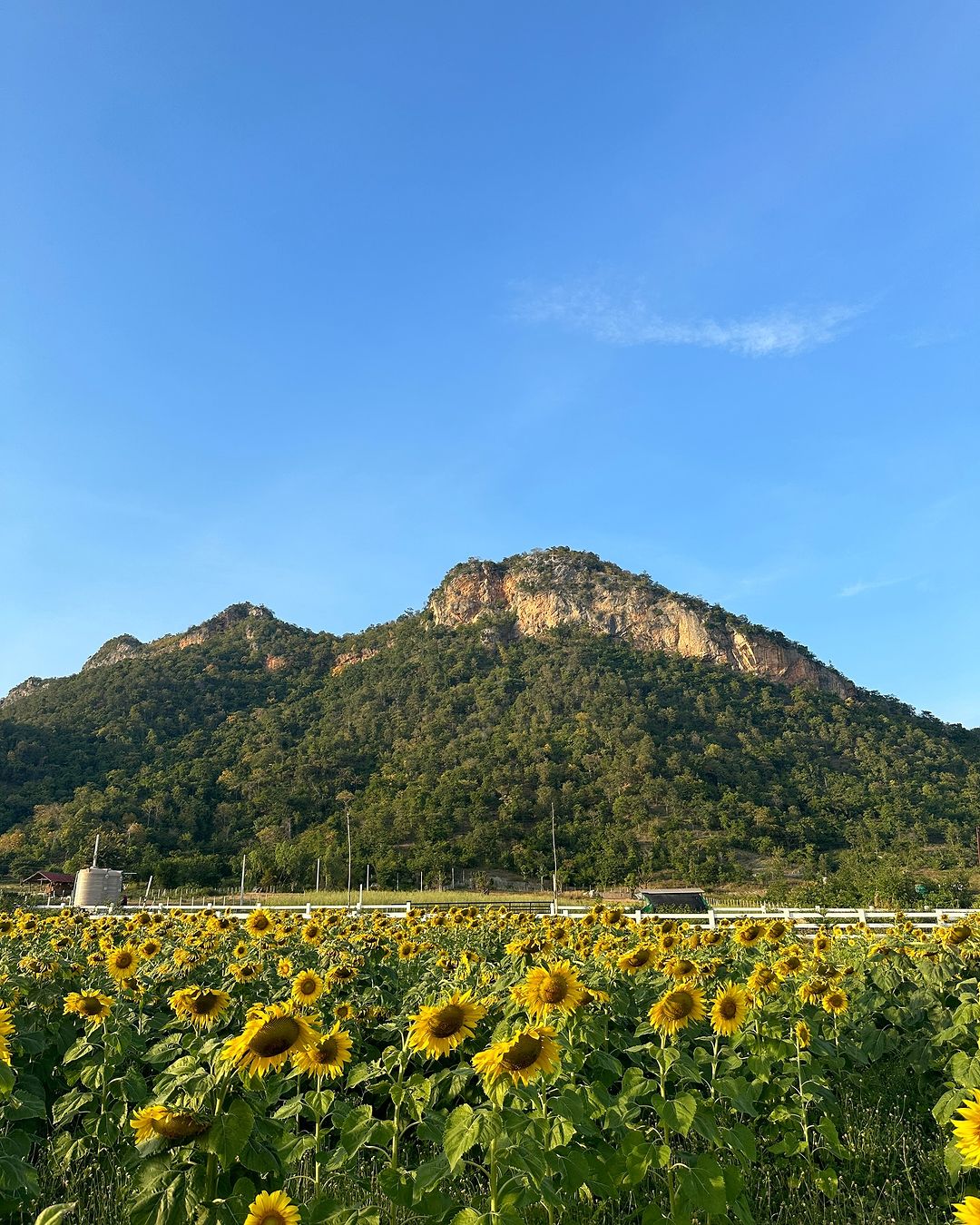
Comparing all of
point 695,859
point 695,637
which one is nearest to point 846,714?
point 695,637

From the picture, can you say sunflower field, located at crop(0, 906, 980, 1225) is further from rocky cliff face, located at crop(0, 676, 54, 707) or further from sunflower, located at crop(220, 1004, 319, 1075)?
rocky cliff face, located at crop(0, 676, 54, 707)

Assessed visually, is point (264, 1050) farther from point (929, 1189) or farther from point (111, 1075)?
point (929, 1189)

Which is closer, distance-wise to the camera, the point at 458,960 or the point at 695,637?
the point at 458,960

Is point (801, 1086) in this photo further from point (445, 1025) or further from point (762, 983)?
point (445, 1025)

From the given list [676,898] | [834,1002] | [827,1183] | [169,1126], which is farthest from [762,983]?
[676,898]

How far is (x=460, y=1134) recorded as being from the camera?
288cm

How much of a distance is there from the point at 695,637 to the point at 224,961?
140 meters

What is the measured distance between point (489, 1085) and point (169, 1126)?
1.17 meters

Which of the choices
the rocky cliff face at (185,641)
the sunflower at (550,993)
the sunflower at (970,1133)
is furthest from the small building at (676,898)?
the rocky cliff face at (185,641)

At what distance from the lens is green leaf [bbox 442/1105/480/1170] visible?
2789 millimetres

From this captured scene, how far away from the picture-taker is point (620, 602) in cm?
15088

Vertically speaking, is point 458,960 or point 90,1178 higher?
point 458,960

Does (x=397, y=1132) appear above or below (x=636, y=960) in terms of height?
below

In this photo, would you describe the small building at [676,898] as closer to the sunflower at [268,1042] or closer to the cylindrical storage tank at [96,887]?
the cylindrical storage tank at [96,887]
